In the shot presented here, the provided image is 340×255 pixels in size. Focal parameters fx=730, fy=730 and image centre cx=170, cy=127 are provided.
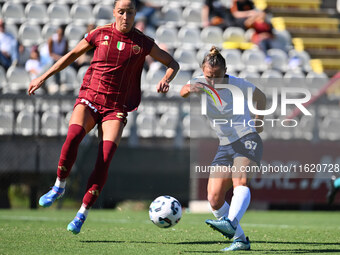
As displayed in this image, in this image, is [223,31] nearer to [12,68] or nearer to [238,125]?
[12,68]

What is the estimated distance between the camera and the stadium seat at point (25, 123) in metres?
13.5

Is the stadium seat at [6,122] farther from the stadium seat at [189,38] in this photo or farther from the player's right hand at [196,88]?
the player's right hand at [196,88]

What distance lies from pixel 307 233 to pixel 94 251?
3347mm

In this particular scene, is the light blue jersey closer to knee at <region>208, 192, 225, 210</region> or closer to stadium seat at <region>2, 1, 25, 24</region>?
knee at <region>208, 192, 225, 210</region>

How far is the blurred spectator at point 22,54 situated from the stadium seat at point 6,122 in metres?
2.07

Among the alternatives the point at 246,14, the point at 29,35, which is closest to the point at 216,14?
the point at 246,14

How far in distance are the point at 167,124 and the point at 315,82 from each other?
4635 millimetres

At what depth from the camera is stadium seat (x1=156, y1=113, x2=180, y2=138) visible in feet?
46.9

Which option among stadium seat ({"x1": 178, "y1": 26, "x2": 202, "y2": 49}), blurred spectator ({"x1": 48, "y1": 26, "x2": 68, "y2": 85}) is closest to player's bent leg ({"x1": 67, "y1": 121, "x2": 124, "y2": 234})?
blurred spectator ({"x1": 48, "y1": 26, "x2": 68, "y2": 85})

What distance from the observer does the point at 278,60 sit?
18219mm

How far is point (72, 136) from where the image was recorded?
279 inches

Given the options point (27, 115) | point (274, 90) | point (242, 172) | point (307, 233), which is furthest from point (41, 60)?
point (242, 172)

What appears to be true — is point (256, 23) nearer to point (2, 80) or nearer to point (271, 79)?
point (271, 79)

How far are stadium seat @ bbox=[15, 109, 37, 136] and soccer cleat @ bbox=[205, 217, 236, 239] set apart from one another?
311 inches
